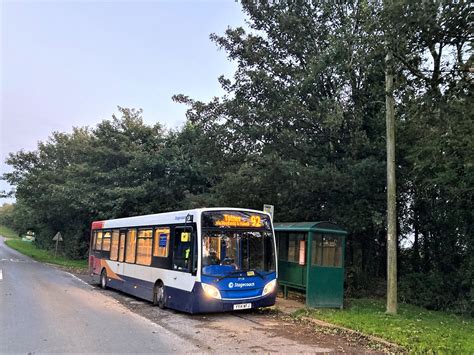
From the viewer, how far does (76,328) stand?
32.5 feet

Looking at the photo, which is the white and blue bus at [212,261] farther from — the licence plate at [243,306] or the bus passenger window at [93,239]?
the bus passenger window at [93,239]

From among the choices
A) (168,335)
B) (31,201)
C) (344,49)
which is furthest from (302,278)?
(31,201)

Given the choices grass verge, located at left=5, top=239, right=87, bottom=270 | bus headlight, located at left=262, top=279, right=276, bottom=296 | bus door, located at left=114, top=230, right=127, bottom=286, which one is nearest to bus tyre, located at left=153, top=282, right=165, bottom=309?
bus headlight, located at left=262, top=279, right=276, bottom=296

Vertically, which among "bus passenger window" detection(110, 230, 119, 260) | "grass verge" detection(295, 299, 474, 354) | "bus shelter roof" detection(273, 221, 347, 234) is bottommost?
"grass verge" detection(295, 299, 474, 354)

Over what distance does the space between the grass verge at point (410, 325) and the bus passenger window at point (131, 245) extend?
646cm

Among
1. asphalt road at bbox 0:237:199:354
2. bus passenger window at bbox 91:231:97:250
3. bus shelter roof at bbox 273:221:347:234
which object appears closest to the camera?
asphalt road at bbox 0:237:199:354

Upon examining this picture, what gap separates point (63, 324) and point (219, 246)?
406 cm

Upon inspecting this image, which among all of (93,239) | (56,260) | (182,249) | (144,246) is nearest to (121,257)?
(144,246)

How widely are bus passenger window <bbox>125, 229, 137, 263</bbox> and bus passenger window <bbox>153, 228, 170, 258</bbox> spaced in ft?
6.84

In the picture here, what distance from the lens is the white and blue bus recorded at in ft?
38.0

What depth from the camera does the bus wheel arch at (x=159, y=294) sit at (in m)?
13.3

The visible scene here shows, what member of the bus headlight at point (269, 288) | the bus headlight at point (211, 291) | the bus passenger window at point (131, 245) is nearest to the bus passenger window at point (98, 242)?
the bus passenger window at point (131, 245)

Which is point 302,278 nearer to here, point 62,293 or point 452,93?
point 452,93

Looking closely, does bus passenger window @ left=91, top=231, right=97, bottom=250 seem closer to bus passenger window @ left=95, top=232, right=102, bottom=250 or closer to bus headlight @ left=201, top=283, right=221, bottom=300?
bus passenger window @ left=95, top=232, right=102, bottom=250
